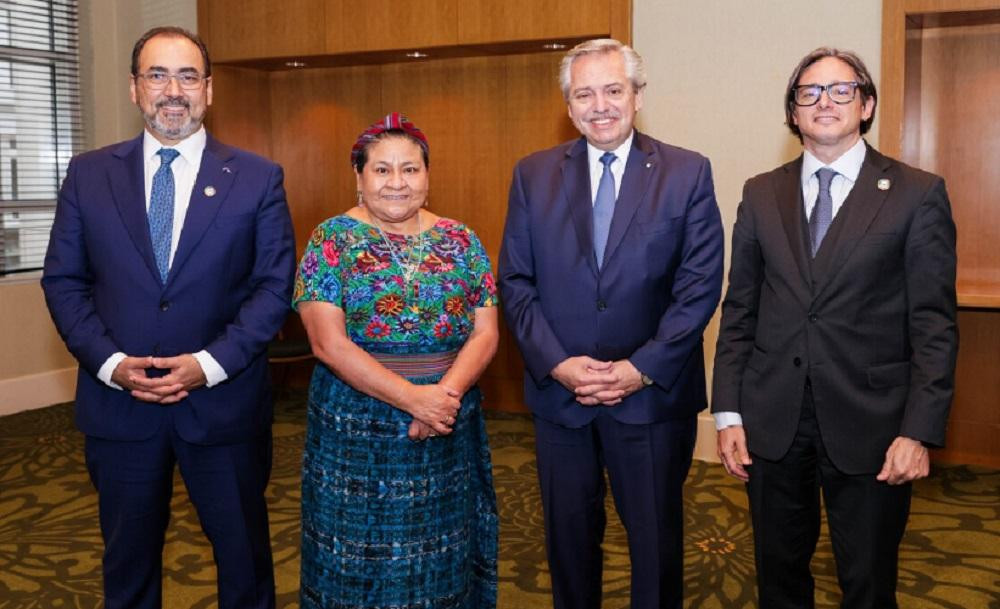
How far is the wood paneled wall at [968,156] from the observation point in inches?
201

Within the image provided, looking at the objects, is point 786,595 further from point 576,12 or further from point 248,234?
point 576,12

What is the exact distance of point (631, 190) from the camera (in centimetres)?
278

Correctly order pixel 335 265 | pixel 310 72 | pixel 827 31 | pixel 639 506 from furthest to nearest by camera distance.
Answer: pixel 310 72 → pixel 827 31 → pixel 639 506 → pixel 335 265

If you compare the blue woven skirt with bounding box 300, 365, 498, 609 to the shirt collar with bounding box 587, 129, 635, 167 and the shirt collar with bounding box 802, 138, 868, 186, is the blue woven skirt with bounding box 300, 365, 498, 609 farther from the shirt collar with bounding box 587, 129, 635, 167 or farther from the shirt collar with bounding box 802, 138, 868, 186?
the shirt collar with bounding box 802, 138, 868, 186

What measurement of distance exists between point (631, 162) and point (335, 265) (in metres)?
0.89

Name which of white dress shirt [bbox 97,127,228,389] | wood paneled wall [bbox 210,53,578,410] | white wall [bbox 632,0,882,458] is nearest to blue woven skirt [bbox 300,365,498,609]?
white dress shirt [bbox 97,127,228,389]

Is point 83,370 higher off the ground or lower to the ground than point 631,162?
lower

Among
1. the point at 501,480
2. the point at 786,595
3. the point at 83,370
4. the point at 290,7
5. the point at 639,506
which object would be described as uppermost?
the point at 290,7

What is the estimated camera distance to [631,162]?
9.28ft

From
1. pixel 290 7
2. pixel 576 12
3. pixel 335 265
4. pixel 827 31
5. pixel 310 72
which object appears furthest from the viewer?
pixel 310 72

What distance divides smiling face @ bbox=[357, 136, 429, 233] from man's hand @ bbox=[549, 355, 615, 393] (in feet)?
1.94

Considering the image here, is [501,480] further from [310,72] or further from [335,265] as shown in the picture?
[310,72]

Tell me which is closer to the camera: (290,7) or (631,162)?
(631,162)

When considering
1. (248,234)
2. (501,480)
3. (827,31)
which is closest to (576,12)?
(827,31)
